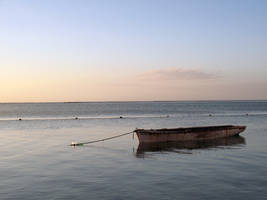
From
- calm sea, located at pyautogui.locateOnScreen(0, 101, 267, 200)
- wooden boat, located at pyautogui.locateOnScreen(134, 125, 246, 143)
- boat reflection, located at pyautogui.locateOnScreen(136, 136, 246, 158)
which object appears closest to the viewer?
calm sea, located at pyautogui.locateOnScreen(0, 101, 267, 200)

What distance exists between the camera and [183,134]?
A: 3148cm

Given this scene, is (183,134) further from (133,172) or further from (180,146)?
(133,172)

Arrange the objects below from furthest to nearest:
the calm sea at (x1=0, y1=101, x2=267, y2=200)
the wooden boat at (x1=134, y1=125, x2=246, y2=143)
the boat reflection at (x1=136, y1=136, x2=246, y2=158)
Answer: the wooden boat at (x1=134, y1=125, x2=246, y2=143) → the boat reflection at (x1=136, y1=136, x2=246, y2=158) → the calm sea at (x1=0, y1=101, x2=267, y2=200)

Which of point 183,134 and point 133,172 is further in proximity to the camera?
point 183,134

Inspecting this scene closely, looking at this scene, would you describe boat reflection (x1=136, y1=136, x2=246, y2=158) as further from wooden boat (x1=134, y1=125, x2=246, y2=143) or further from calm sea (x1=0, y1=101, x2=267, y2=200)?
wooden boat (x1=134, y1=125, x2=246, y2=143)

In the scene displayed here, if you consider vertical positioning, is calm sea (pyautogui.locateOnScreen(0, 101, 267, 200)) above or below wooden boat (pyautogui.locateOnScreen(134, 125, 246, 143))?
below

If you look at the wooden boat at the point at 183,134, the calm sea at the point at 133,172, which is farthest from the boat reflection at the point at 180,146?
the wooden boat at the point at 183,134

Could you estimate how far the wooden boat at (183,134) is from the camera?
29.6 meters

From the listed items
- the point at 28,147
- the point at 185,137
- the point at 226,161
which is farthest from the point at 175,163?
the point at 28,147

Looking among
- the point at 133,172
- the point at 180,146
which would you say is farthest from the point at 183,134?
the point at 133,172

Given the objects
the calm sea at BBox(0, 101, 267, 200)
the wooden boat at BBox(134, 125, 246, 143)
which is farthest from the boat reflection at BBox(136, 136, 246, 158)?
the wooden boat at BBox(134, 125, 246, 143)

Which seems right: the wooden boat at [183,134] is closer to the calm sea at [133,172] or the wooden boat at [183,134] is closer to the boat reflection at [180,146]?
the boat reflection at [180,146]

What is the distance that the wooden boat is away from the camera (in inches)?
1166

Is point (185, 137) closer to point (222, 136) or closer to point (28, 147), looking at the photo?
point (222, 136)
